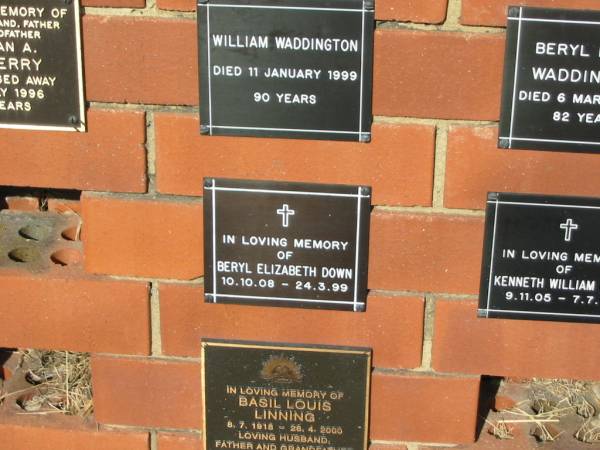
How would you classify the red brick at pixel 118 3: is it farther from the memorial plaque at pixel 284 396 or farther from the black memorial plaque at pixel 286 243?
the memorial plaque at pixel 284 396

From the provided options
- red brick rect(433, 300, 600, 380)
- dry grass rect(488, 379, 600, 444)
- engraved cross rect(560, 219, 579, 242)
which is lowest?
dry grass rect(488, 379, 600, 444)

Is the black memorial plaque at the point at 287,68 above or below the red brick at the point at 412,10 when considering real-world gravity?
below

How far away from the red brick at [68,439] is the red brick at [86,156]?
515 mm

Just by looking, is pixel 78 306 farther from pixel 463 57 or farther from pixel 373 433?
pixel 463 57

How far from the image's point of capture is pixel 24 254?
1.65m

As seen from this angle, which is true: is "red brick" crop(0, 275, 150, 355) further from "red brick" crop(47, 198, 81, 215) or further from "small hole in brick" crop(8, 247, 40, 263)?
"red brick" crop(47, 198, 81, 215)

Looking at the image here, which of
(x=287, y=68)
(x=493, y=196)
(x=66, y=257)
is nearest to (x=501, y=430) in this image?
(x=493, y=196)

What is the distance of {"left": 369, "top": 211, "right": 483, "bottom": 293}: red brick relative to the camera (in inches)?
57.6

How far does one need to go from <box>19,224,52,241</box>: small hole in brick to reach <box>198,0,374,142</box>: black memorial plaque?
50 centimetres

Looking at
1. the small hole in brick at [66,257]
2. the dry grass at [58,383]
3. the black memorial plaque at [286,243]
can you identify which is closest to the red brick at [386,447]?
the black memorial plaque at [286,243]


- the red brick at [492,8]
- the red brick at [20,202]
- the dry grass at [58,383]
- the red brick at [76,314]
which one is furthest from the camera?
the red brick at [20,202]

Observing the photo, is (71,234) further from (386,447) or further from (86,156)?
(386,447)

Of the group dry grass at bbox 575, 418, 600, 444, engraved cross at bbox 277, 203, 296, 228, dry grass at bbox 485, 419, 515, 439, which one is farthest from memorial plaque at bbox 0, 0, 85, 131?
dry grass at bbox 575, 418, 600, 444

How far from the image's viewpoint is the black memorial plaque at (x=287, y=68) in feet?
4.51
